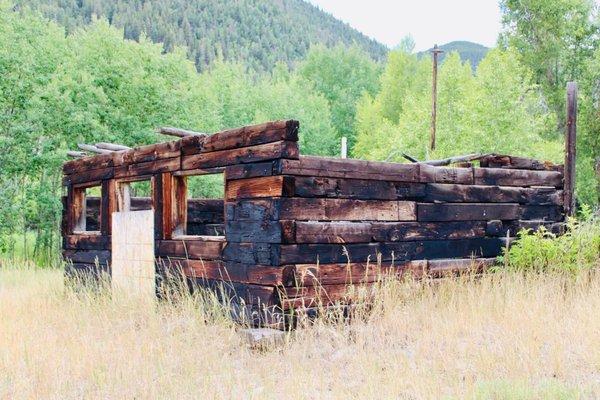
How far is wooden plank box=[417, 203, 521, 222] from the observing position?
9.44m

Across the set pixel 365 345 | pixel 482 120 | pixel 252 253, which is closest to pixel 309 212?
pixel 252 253

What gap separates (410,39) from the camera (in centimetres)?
5966

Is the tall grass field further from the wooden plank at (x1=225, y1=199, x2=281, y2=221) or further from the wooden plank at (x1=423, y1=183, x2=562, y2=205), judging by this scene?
the wooden plank at (x1=225, y1=199, x2=281, y2=221)

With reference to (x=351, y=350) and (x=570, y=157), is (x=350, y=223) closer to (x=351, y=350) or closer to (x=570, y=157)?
(x=351, y=350)

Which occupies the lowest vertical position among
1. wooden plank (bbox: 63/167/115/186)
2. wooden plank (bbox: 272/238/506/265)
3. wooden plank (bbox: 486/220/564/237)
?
wooden plank (bbox: 272/238/506/265)

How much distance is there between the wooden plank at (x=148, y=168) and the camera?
9.56 metres

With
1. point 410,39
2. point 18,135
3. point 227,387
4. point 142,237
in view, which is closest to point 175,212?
point 142,237

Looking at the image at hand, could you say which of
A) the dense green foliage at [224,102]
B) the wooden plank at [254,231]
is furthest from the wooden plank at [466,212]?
the wooden plank at [254,231]

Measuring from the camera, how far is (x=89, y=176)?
11.6 meters

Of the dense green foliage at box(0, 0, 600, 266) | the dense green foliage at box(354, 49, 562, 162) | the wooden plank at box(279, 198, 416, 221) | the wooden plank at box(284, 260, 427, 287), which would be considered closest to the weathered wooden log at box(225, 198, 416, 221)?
the wooden plank at box(279, 198, 416, 221)

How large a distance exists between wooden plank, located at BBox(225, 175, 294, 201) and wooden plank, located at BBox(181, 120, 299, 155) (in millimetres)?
440

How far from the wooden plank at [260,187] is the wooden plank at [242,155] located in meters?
0.24

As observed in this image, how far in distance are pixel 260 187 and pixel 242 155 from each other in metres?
0.56

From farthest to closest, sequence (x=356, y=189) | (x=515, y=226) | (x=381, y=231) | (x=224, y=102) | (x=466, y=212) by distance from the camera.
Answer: (x=224, y=102) < (x=515, y=226) < (x=466, y=212) < (x=381, y=231) < (x=356, y=189)
